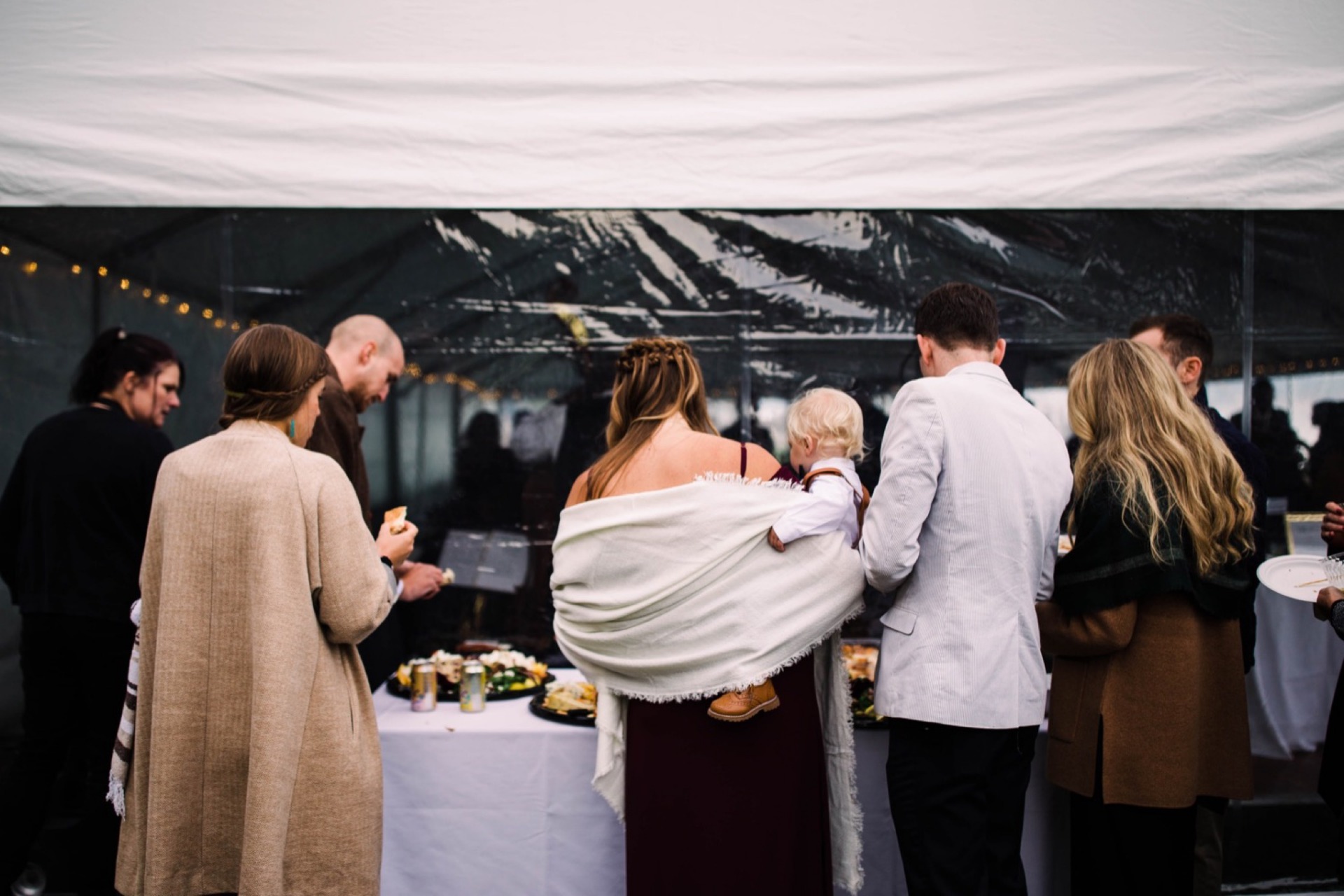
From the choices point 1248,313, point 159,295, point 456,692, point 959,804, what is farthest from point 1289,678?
point 159,295

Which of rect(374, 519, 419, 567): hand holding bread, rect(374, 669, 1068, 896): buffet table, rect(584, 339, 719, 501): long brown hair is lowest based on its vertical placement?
rect(374, 669, 1068, 896): buffet table

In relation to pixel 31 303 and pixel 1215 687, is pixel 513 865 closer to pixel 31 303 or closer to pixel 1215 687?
pixel 1215 687

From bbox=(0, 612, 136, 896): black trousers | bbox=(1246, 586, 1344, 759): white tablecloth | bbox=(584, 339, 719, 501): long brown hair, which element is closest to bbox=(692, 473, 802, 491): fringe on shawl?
bbox=(584, 339, 719, 501): long brown hair

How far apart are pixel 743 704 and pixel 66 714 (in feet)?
6.74

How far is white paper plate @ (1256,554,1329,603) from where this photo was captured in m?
2.50

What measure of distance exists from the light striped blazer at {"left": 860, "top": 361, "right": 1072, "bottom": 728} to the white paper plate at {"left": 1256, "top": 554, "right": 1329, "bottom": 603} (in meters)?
0.78

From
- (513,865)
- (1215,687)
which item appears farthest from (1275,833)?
(513,865)

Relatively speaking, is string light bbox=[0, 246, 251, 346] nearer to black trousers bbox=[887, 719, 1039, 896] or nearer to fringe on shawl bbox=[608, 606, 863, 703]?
fringe on shawl bbox=[608, 606, 863, 703]

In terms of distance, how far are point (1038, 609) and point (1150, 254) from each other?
5.85 feet

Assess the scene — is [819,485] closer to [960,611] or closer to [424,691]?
[960,611]

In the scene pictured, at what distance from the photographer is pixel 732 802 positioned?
231cm

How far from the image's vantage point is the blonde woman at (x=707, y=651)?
2.30m

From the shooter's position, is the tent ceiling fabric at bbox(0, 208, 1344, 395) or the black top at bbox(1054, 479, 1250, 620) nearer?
the black top at bbox(1054, 479, 1250, 620)

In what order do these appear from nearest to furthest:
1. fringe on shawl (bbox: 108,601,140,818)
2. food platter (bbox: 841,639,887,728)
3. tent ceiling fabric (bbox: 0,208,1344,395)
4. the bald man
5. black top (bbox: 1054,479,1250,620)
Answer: fringe on shawl (bbox: 108,601,140,818), black top (bbox: 1054,479,1250,620), food platter (bbox: 841,639,887,728), the bald man, tent ceiling fabric (bbox: 0,208,1344,395)
